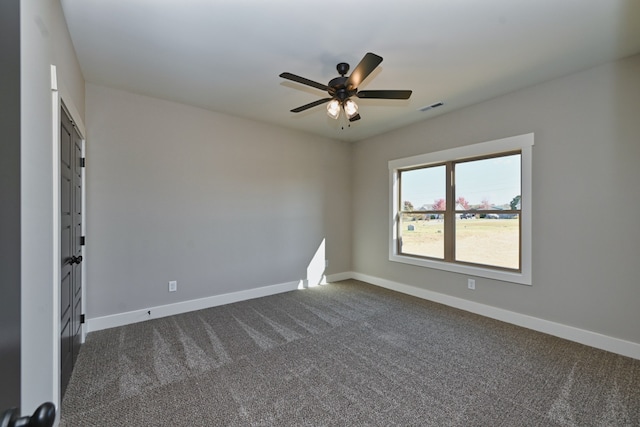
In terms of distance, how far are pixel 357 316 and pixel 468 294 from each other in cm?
153

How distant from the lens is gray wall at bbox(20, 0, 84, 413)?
3.93ft

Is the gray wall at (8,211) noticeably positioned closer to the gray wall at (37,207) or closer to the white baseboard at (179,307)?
the gray wall at (37,207)

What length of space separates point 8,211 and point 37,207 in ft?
3.82

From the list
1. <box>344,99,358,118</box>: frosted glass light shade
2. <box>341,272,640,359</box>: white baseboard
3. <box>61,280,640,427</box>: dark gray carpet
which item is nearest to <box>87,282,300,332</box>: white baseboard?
<box>61,280,640,427</box>: dark gray carpet

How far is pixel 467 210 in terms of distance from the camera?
3889 millimetres

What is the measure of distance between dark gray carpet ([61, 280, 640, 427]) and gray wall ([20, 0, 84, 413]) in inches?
27.1

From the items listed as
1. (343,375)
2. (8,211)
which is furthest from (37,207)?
(343,375)

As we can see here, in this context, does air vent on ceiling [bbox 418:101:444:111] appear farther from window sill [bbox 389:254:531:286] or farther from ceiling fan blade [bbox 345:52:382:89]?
window sill [bbox 389:254:531:286]

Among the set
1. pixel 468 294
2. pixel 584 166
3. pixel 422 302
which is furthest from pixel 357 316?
pixel 584 166

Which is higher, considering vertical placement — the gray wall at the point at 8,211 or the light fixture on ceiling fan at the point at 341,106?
the light fixture on ceiling fan at the point at 341,106

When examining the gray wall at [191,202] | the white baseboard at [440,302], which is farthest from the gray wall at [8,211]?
the white baseboard at [440,302]

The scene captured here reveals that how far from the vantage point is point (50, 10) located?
171cm

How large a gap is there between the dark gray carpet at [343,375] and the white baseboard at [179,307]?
15 cm

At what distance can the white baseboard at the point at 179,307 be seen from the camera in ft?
10.4
